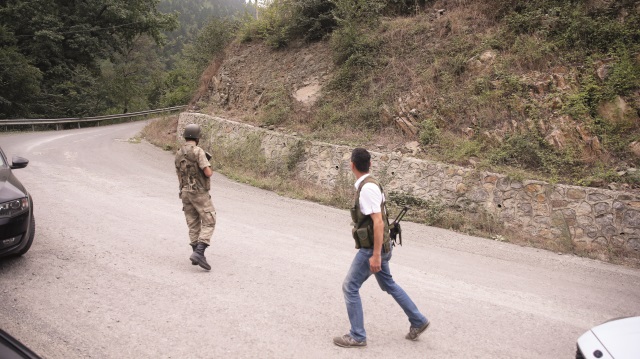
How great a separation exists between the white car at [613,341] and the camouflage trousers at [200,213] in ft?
14.6

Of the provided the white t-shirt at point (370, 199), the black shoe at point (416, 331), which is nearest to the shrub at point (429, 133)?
the black shoe at point (416, 331)

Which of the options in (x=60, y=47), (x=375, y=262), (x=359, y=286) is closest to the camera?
(x=375, y=262)

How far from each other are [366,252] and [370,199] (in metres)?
0.52

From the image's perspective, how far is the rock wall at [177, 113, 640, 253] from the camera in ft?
27.8

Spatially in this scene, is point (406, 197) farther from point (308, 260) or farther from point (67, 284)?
point (67, 284)

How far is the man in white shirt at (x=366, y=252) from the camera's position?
400cm

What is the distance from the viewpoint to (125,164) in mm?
14781

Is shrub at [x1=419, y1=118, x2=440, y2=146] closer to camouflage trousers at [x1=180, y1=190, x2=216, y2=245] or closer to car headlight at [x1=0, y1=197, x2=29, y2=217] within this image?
camouflage trousers at [x1=180, y1=190, x2=216, y2=245]

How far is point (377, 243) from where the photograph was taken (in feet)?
13.1

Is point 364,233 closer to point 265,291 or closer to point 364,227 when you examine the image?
point 364,227

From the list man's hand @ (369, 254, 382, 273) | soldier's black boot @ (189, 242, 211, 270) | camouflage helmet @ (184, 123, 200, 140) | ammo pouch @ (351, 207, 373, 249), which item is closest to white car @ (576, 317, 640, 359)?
man's hand @ (369, 254, 382, 273)

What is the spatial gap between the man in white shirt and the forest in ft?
71.0

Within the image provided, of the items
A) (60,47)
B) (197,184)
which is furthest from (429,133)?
(60,47)

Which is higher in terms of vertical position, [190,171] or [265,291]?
[190,171]
